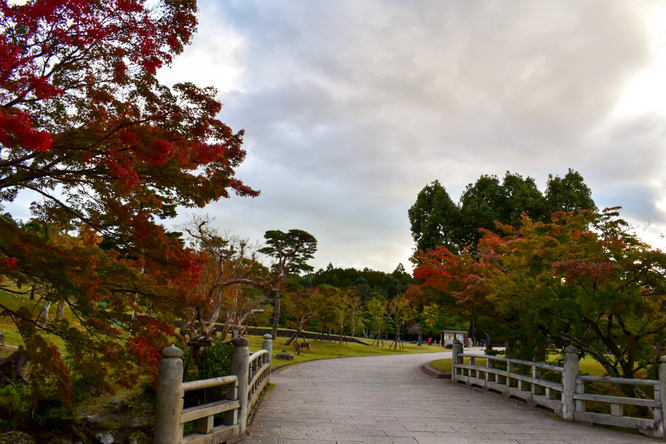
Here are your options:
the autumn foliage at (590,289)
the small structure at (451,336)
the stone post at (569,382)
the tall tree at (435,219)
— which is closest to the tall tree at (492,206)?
the tall tree at (435,219)

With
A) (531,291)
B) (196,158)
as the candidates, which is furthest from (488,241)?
(196,158)

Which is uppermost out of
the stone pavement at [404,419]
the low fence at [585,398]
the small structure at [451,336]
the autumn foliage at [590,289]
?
the autumn foliage at [590,289]

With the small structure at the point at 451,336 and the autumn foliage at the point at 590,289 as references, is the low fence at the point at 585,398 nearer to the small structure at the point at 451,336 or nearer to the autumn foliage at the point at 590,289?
the autumn foliage at the point at 590,289

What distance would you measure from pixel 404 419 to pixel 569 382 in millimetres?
3123

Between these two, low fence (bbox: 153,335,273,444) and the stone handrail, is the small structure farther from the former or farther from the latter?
low fence (bbox: 153,335,273,444)

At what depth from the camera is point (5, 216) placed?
5668 mm

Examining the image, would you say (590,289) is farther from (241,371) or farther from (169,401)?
(169,401)

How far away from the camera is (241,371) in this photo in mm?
6664

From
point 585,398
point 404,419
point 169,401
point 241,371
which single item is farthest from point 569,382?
point 169,401

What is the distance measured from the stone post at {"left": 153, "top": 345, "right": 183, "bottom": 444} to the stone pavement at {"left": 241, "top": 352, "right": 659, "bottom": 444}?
175 centimetres

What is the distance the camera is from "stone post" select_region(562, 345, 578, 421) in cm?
852

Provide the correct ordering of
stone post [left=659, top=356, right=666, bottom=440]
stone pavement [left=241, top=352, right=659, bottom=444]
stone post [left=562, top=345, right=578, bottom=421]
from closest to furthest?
stone pavement [left=241, top=352, right=659, bottom=444]
stone post [left=659, top=356, right=666, bottom=440]
stone post [left=562, top=345, right=578, bottom=421]

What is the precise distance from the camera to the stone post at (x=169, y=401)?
4.64m

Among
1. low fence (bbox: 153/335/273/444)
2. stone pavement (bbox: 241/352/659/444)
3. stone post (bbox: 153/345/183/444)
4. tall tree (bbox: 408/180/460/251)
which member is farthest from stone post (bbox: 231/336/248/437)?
tall tree (bbox: 408/180/460/251)
